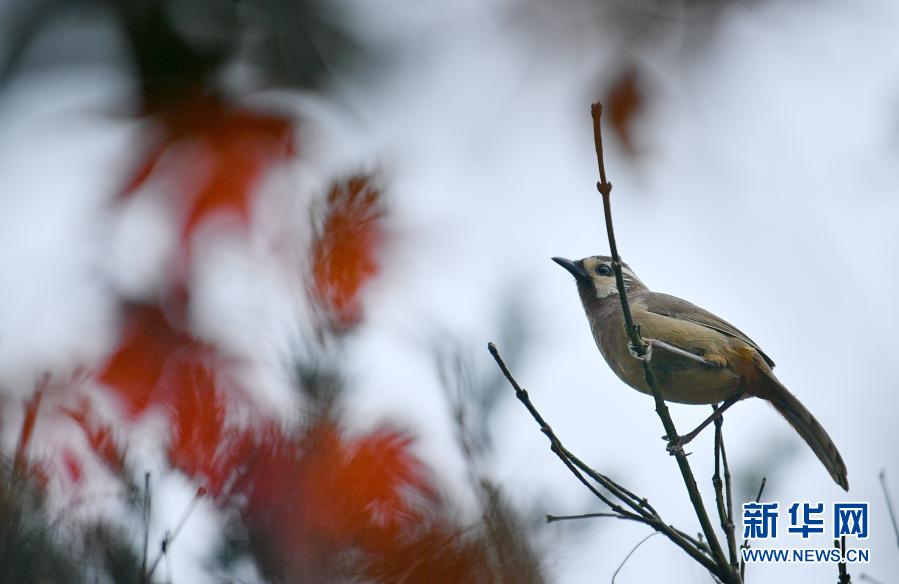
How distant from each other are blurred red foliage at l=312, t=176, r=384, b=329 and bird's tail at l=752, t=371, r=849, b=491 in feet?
7.84

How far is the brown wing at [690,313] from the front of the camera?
14.8ft

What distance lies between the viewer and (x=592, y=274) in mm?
5199

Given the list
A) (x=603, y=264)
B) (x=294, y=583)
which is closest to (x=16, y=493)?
(x=294, y=583)

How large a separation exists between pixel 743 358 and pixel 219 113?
9.70 feet

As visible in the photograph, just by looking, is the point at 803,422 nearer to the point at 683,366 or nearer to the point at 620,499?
the point at 683,366

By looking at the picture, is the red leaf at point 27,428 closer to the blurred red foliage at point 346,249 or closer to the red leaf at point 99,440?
the red leaf at point 99,440

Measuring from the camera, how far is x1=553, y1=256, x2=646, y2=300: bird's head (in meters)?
5.12

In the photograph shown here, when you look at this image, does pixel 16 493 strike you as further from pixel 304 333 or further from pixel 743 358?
pixel 743 358

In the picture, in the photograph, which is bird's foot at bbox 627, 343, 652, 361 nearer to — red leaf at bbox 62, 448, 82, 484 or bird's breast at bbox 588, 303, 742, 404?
bird's breast at bbox 588, 303, 742, 404

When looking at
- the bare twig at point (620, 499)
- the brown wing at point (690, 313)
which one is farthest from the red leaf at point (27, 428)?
the brown wing at point (690, 313)

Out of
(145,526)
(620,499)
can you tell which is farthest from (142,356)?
(620,499)

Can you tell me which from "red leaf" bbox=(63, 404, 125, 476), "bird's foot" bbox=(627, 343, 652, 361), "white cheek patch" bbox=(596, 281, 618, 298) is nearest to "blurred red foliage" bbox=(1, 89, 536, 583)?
"red leaf" bbox=(63, 404, 125, 476)

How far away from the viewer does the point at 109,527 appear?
2463mm

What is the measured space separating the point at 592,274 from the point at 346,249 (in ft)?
9.07
